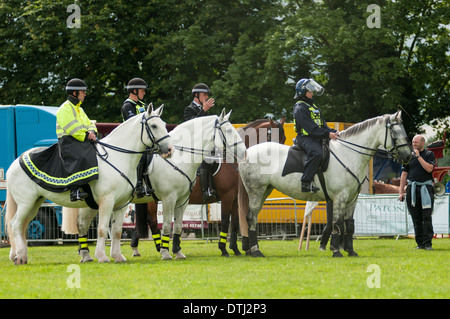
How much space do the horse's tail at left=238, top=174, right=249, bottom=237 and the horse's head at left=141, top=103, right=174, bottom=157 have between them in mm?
2136

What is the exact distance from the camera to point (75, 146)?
11.4m

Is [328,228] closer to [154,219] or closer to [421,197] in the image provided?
[421,197]

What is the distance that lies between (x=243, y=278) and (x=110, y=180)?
3.28 meters

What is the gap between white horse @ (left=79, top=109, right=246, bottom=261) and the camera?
1241cm

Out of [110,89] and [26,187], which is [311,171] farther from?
[110,89]

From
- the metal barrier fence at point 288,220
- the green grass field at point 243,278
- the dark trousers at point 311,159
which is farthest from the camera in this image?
the metal barrier fence at point 288,220

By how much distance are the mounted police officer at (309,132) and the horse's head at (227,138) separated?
1115mm

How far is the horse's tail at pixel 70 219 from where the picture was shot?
13531 millimetres

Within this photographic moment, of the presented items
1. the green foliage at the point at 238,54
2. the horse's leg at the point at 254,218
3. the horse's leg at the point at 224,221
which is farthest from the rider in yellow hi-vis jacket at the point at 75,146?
the green foliage at the point at 238,54

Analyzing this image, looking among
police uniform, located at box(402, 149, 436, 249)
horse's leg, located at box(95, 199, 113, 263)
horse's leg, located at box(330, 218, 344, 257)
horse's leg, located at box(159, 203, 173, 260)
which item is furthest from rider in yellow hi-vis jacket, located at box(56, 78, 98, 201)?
police uniform, located at box(402, 149, 436, 249)

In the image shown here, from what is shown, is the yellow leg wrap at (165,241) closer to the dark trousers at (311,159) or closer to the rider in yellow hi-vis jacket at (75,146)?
the rider in yellow hi-vis jacket at (75,146)

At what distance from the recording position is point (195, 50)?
2891cm
